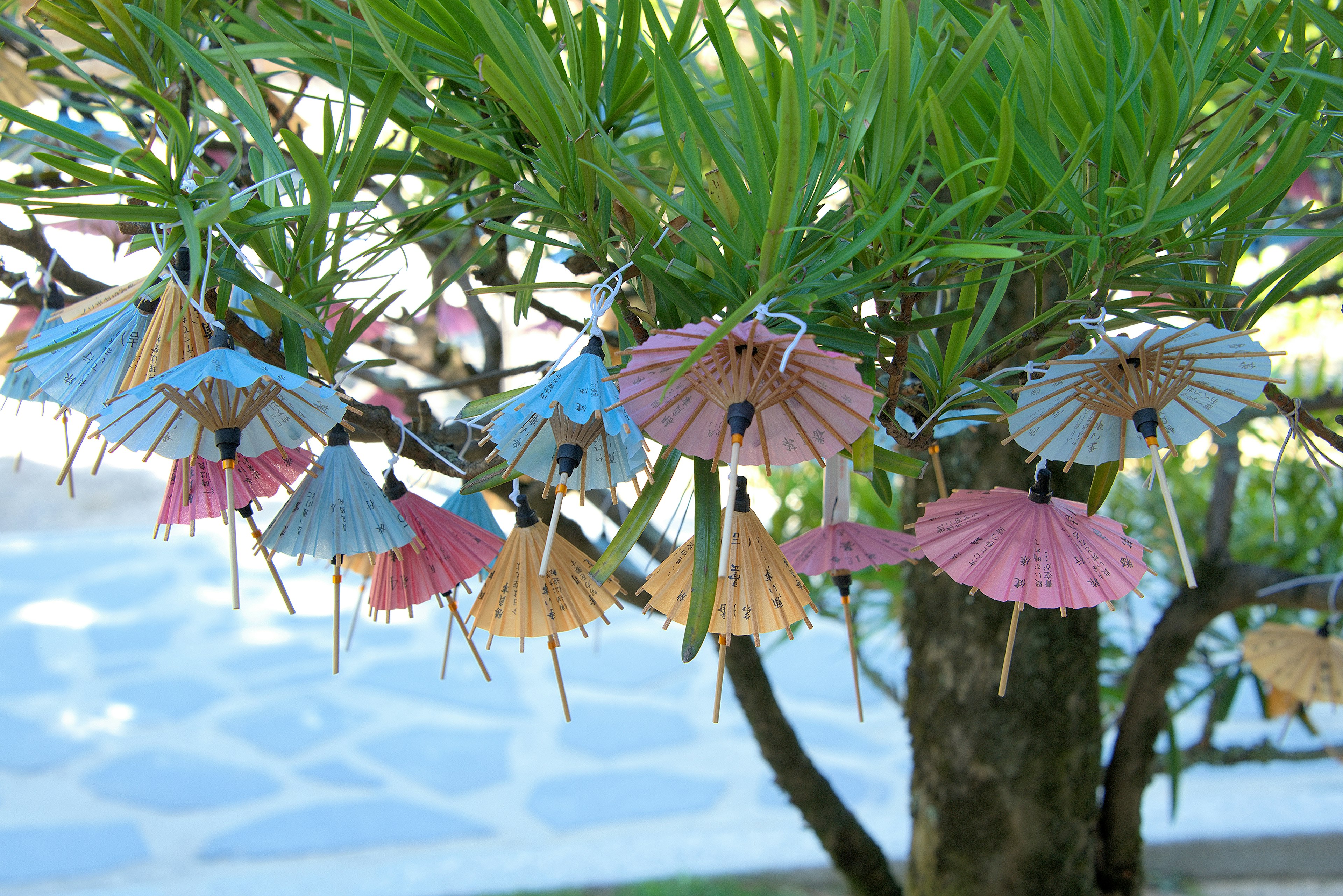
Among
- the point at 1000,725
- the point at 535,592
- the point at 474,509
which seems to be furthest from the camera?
the point at 1000,725

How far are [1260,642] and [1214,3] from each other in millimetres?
833

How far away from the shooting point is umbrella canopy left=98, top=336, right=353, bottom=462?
0.35 meters

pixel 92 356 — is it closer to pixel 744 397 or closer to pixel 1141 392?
pixel 744 397

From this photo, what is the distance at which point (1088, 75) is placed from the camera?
391 mm

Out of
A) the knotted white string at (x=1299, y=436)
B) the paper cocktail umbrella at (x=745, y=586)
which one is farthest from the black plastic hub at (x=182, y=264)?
the knotted white string at (x=1299, y=436)

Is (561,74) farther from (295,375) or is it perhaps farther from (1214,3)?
(1214,3)

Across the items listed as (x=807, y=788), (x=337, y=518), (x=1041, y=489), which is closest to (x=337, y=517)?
(x=337, y=518)

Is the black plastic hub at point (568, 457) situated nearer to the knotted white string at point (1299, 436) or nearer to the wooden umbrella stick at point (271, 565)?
the wooden umbrella stick at point (271, 565)

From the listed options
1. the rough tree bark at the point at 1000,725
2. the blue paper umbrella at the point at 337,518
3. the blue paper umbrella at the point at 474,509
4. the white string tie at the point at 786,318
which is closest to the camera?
the white string tie at the point at 786,318

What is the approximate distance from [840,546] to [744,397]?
201mm

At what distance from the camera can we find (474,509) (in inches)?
22.0

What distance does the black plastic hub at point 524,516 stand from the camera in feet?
1.50

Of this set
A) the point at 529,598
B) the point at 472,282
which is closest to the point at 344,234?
the point at 529,598

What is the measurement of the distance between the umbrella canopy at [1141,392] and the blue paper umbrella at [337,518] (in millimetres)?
278
